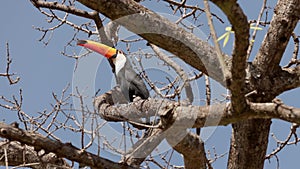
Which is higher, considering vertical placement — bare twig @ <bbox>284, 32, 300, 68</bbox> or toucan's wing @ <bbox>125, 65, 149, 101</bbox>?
toucan's wing @ <bbox>125, 65, 149, 101</bbox>

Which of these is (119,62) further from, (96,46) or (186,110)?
(186,110)

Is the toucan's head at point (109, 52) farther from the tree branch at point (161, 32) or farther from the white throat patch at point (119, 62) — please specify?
the tree branch at point (161, 32)

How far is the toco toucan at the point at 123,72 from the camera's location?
404 centimetres

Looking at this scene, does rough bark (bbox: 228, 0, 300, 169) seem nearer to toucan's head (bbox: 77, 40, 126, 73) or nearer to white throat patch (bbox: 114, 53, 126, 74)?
toucan's head (bbox: 77, 40, 126, 73)

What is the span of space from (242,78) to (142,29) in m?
0.85

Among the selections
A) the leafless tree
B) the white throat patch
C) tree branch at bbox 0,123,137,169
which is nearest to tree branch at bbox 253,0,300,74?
the leafless tree

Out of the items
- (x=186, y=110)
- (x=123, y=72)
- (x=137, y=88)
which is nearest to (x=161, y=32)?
(x=186, y=110)

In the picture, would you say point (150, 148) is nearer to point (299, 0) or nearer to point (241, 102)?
point (241, 102)

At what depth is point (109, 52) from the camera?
169 inches

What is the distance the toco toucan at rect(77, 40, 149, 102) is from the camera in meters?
4.04

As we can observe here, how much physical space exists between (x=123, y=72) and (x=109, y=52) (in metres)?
0.38

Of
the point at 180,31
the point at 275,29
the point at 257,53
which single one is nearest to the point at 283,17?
the point at 275,29

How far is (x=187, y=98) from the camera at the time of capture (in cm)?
321

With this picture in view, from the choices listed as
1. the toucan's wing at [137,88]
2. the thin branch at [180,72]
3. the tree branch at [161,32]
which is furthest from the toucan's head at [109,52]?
the tree branch at [161,32]
